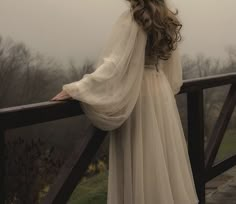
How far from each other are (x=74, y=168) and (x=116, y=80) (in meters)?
0.31

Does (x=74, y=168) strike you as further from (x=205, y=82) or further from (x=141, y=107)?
(x=205, y=82)

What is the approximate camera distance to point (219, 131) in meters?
A: 2.95

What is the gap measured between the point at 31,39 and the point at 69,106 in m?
2.56

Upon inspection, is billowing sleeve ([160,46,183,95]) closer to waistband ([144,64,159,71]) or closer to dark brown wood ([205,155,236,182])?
waistband ([144,64,159,71])

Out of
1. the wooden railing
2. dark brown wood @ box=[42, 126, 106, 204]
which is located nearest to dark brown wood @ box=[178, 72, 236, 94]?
the wooden railing

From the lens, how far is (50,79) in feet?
14.3

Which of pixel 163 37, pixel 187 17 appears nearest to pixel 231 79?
pixel 163 37

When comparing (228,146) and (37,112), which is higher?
(37,112)

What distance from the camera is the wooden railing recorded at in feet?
5.04

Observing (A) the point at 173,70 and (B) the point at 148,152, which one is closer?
(B) the point at 148,152

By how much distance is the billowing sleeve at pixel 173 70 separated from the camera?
2.19 meters

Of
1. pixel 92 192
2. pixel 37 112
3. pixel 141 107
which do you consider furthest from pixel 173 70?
pixel 92 192

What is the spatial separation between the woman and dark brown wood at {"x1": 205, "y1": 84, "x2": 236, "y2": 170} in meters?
0.72

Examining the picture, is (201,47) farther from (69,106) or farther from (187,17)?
(69,106)
